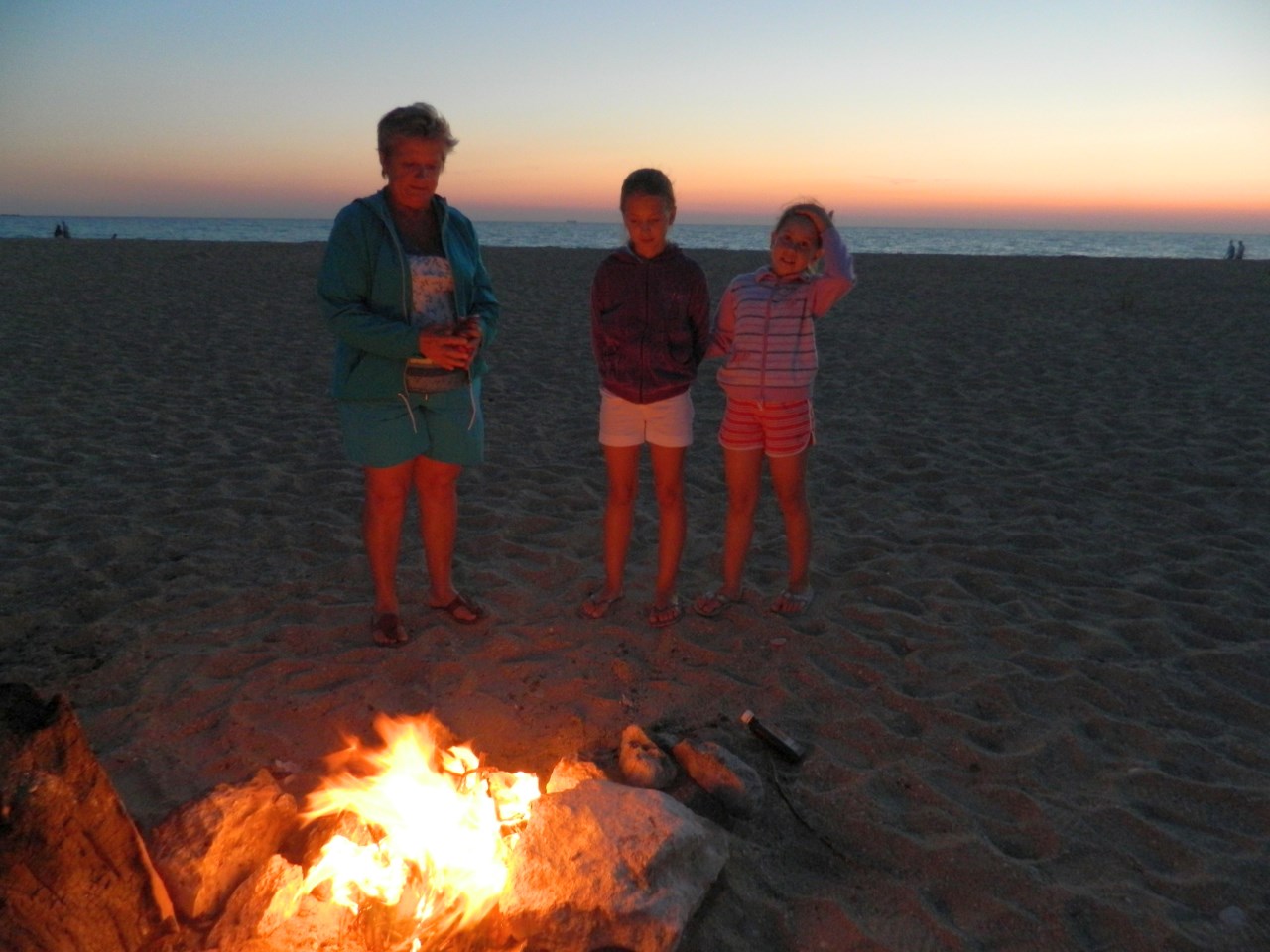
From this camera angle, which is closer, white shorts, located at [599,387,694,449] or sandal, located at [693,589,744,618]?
white shorts, located at [599,387,694,449]

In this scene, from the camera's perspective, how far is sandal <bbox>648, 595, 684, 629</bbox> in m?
3.95

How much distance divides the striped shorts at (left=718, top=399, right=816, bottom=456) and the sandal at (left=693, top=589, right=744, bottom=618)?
75 cm

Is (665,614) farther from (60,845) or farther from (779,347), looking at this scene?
(60,845)

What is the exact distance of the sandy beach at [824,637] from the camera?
2541 millimetres

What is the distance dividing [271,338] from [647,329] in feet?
29.8

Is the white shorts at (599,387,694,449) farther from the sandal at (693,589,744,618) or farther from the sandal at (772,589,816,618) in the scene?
the sandal at (772,589,816,618)

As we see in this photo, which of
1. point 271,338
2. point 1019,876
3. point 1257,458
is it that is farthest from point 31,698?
point 271,338

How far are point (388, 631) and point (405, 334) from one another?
133cm

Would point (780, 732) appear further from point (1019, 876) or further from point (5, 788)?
point (5, 788)

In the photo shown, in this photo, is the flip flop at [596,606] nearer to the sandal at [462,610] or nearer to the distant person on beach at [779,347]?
the sandal at [462,610]

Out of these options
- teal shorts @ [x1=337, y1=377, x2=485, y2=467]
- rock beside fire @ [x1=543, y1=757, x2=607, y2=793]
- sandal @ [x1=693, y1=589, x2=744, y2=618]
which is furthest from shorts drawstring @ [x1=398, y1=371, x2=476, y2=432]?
rock beside fire @ [x1=543, y1=757, x2=607, y2=793]

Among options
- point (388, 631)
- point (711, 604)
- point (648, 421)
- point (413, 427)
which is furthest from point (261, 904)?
point (711, 604)

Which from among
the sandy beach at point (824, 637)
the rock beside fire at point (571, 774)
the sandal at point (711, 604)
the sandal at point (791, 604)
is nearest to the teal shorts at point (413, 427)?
the sandy beach at point (824, 637)

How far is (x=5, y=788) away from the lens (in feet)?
5.61
